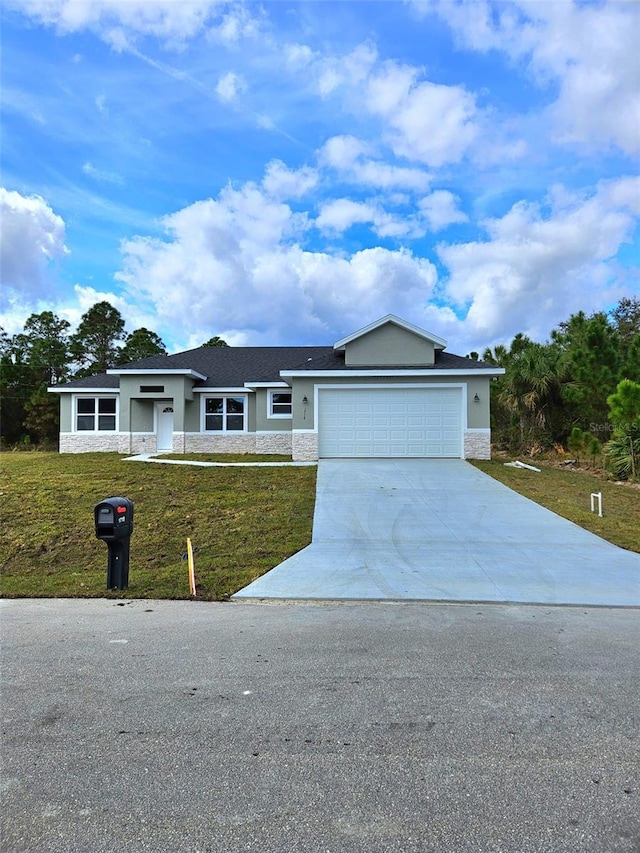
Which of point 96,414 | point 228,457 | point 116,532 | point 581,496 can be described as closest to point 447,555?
point 116,532

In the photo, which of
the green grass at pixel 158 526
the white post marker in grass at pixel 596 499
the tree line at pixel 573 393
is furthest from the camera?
the tree line at pixel 573 393

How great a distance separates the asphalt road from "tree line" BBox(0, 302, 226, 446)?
3737 cm

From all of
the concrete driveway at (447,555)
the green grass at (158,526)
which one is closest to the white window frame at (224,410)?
the green grass at (158,526)

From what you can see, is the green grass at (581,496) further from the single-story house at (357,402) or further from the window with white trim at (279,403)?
the window with white trim at (279,403)

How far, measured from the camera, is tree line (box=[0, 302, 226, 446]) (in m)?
38.6

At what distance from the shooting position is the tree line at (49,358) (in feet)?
127

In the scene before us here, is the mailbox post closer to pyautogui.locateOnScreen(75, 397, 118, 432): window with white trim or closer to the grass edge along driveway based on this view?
the grass edge along driveway

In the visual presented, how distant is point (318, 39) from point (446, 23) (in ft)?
8.79

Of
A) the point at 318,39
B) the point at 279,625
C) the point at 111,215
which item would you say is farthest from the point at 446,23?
the point at 279,625

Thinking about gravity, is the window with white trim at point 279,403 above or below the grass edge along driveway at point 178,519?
above

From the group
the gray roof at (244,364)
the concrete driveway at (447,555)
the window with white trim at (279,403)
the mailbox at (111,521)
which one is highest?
the gray roof at (244,364)

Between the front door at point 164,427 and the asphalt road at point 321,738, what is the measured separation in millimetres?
18206

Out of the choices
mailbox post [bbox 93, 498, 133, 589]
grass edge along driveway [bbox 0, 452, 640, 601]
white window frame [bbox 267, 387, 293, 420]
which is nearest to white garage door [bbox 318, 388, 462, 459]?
grass edge along driveway [bbox 0, 452, 640, 601]

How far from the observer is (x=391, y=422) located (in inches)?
742
